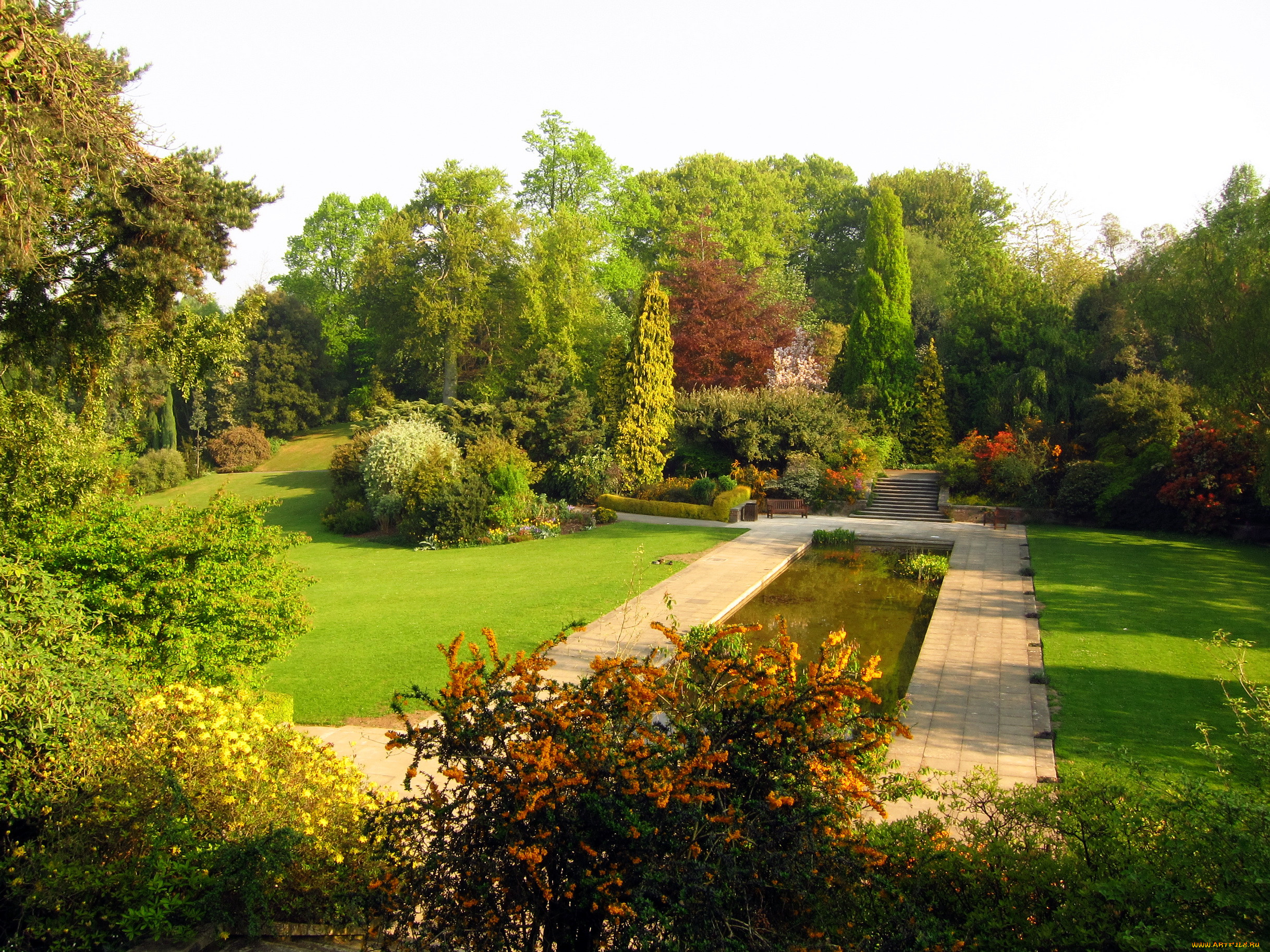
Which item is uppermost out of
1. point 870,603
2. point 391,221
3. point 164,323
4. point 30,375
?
point 391,221

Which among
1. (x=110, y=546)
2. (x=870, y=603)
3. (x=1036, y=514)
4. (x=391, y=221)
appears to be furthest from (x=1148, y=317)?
(x=391, y=221)

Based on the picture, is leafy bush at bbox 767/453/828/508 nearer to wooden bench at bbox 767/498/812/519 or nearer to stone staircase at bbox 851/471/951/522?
wooden bench at bbox 767/498/812/519

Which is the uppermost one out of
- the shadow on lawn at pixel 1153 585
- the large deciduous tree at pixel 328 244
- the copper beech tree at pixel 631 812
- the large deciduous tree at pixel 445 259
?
the large deciduous tree at pixel 328 244

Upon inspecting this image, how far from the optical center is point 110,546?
7.12 meters

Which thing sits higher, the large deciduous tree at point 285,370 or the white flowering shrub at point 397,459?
the large deciduous tree at point 285,370

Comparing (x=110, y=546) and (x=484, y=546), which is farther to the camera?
(x=484, y=546)

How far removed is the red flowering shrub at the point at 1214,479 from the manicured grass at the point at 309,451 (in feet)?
91.8

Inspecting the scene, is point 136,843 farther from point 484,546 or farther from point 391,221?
point 391,221

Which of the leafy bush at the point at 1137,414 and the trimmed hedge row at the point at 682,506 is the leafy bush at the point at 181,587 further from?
the leafy bush at the point at 1137,414

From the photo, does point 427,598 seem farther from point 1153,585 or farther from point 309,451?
point 309,451

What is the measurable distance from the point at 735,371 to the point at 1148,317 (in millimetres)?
13890

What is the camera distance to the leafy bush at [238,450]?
33688 mm

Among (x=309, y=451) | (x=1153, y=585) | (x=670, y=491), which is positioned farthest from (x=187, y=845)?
(x=309, y=451)

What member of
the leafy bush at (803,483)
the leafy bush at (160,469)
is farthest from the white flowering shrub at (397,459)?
the leafy bush at (160,469)
